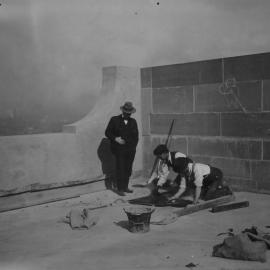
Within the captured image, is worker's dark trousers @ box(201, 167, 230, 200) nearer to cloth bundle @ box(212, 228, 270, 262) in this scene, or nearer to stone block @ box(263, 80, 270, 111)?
stone block @ box(263, 80, 270, 111)

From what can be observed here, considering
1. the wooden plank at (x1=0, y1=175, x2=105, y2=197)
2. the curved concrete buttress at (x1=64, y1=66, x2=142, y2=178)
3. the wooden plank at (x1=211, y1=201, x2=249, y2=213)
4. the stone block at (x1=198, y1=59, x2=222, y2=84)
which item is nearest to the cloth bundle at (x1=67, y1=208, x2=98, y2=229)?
the wooden plank at (x1=0, y1=175, x2=105, y2=197)

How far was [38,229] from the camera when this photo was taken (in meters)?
6.91

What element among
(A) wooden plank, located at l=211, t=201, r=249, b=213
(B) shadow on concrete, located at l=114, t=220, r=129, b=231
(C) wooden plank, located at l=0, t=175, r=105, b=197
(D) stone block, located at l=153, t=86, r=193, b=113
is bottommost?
(B) shadow on concrete, located at l=114, t=220, r=129, b=231

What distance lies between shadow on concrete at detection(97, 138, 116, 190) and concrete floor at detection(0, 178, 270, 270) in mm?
1715

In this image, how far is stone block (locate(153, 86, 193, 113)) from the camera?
10.2 meters

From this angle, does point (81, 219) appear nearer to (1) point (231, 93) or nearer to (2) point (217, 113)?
(2) point (217, 113)

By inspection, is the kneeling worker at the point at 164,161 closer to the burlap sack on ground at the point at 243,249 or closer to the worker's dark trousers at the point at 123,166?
the worker's dark trousers at the point at 123,166

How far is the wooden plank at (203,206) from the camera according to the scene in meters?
7.47

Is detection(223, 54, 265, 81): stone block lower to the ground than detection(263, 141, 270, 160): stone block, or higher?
higher

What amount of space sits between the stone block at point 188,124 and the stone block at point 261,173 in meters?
1.07

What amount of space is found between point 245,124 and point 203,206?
2215 mm

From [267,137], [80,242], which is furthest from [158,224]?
[267,137]

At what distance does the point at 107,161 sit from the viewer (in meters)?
10.2

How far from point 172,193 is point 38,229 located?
2.93 meters
